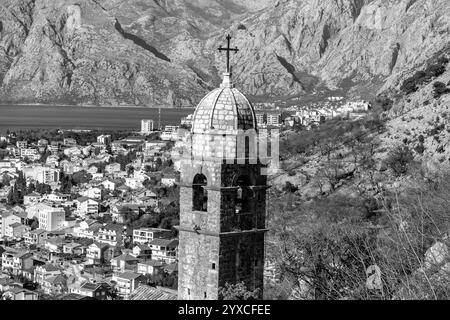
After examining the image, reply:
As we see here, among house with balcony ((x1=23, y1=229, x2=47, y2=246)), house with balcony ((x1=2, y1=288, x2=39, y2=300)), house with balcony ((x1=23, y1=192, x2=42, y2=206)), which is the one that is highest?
house with balcony ((x1=23, y1=192, x2=42, y2=206))

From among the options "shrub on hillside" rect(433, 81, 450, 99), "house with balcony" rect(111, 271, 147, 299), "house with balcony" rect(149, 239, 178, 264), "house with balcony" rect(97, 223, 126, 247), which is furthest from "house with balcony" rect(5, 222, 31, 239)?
"shrub on hillside" rect(433, 81, 450, 99)

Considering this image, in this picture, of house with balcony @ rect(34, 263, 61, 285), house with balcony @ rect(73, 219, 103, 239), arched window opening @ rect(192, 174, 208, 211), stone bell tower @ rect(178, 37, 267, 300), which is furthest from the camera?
house with balcony @ rect(73, 219, 103, 239)

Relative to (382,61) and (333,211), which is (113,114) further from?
(333,211)

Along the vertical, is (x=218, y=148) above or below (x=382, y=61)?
below

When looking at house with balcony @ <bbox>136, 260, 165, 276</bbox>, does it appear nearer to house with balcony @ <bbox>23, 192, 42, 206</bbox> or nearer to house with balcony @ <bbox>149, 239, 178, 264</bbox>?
house with balcony @ <bbox>149, 239, 178, 264</bbox>

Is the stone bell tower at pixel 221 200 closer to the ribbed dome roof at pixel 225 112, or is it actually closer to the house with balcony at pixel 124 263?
the ribbed dome roof at pixel 225 112
